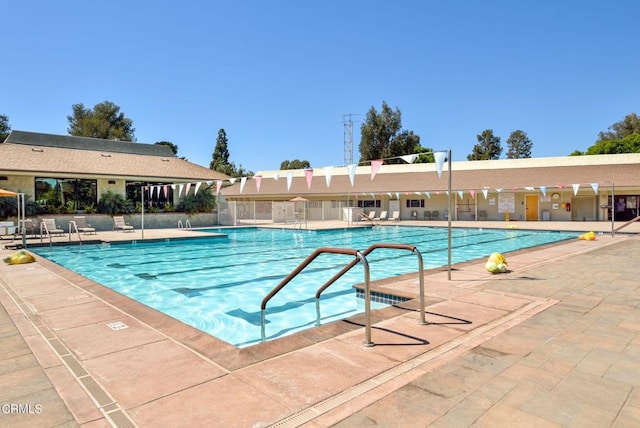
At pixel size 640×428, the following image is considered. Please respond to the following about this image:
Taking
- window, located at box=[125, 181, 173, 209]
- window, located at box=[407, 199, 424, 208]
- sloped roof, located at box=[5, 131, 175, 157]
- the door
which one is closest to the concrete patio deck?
window, located at box=[125, 181, 173, 209]

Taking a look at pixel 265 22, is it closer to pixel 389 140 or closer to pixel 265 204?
pixel 265 204

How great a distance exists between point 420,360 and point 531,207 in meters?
29.9

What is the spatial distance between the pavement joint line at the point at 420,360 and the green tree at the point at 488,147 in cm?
7275

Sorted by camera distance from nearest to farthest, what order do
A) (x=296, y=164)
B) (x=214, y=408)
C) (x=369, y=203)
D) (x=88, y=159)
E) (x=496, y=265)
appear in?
1. (x=214, y=408)
2. (x=496, y=265)
3. (x=88, y=159)
4. (x=369, y=203)
5. (x=296, y=164)

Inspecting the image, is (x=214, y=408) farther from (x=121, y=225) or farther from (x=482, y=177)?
(x=482, y=177)

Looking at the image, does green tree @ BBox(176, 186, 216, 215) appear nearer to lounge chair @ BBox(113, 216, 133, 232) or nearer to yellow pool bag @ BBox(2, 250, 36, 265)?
lounge chair @ BBox(113, 216, 133, 232)

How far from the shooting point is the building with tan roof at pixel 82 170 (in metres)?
20.6

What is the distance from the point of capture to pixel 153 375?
11.2 ft

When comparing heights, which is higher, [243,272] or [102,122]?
[102,122]

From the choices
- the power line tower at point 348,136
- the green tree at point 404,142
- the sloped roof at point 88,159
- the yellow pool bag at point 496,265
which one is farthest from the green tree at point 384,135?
the yellow pool bag at point 496,265

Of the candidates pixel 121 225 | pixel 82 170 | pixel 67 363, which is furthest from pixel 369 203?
pixel 67 363

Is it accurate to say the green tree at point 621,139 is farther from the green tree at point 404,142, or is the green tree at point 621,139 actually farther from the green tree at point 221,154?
the green tree at point 221,154

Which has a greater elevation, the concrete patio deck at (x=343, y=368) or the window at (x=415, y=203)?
the window at (x=415, y=203)

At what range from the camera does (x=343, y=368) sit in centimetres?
352
